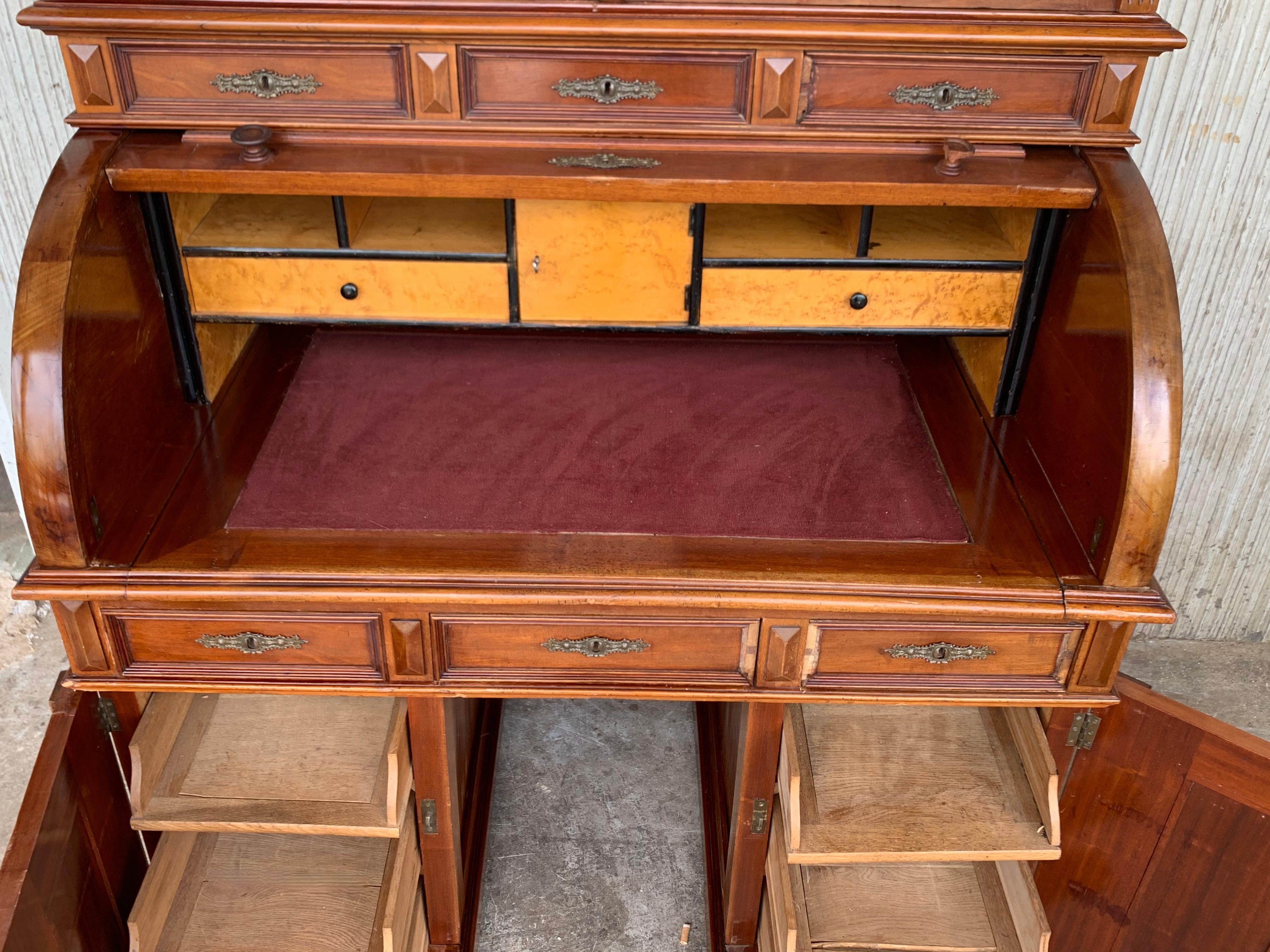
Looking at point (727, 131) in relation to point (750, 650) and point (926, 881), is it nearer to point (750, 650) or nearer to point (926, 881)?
point (750, 650)

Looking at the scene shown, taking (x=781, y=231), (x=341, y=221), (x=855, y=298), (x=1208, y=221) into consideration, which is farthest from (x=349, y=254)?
(x=1208, y=221)

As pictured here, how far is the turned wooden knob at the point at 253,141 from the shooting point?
1430 millimetres

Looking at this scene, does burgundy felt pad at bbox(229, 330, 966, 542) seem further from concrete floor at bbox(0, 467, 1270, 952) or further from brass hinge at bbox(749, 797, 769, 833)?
concrete floor at bbox(0, 467, 1270, 952)

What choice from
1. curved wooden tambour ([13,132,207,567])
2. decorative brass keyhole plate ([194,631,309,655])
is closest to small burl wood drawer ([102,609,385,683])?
decorative brass keyhole plate ([194,631,309,655])

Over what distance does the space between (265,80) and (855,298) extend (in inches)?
36.7

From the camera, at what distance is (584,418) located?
1751 millimetres

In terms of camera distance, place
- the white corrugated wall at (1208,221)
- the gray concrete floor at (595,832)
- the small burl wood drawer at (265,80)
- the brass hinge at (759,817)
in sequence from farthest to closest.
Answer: the gray concrete floor at (595,832) < the white corrugated wall at (1208,221) < the brass hinge at (759,817) < the small burl wood drawer at (265,80)

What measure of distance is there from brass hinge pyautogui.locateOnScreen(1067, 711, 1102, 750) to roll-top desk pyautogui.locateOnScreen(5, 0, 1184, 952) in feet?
0.11

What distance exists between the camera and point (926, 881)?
6.48 feet

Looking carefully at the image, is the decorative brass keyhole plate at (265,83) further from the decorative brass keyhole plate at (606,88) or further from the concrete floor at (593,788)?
the concrete floor at (593,788)

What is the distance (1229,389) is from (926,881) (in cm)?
131

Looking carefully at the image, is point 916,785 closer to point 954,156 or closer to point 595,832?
point 595,832

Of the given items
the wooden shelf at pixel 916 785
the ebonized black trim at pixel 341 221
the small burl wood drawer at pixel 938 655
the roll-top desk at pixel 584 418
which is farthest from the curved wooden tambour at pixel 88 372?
the wooden shelf at pixel 916 785

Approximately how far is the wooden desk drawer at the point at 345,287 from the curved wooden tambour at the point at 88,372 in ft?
0.30
